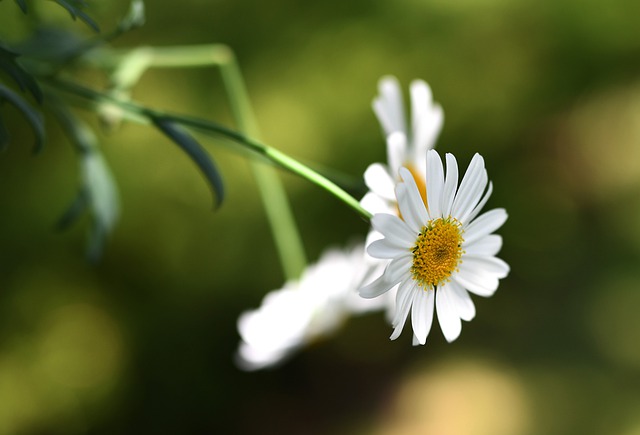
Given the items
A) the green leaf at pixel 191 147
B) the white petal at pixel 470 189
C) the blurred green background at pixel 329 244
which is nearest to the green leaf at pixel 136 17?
the green leaf at pixel 191 147

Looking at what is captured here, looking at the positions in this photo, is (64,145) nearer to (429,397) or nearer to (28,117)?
(429,397)

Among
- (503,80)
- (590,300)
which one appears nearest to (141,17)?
(503,80)

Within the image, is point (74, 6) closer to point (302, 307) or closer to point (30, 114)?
point (30, 114)

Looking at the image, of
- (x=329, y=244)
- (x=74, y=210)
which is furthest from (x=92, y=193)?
(x=329, y=244)

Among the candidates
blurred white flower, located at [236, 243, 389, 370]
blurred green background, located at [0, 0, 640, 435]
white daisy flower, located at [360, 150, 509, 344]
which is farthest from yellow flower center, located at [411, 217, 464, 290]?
blurred green background, located at [0, 0, 640, 435]

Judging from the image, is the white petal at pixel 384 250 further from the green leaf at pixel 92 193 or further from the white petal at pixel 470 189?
the green leaf at pixel 92 193
